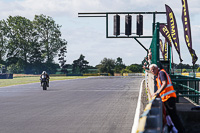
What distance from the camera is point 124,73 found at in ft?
347

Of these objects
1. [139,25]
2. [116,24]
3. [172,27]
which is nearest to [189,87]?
[172,27]

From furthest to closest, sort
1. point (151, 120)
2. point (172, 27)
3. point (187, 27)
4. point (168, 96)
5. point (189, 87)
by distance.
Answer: point (172, 27)
point (187, 27)
point (189, 87)
point (168, 96)
point (151, 120)

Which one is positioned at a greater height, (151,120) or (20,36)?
(20,36)

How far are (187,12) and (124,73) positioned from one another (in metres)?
91.8

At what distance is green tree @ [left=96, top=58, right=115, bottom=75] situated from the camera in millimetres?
110250

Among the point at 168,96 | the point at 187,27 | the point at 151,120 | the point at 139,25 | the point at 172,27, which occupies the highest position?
the point at 139,25

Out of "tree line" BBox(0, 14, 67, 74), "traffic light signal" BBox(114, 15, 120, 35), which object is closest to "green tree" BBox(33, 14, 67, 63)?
"tree line" BBox(0, 14, 67, 74)

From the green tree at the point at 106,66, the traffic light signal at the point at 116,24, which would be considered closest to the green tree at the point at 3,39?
the green tree at the point at 106,66

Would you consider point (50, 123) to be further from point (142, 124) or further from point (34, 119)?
point (142, 124)

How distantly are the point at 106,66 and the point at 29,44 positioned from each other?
26654 millimetres

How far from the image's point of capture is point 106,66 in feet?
374

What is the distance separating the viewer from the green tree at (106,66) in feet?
362

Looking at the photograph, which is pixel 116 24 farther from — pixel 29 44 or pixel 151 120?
pixel 29 44

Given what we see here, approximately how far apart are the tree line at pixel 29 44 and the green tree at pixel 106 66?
15.4 meters
